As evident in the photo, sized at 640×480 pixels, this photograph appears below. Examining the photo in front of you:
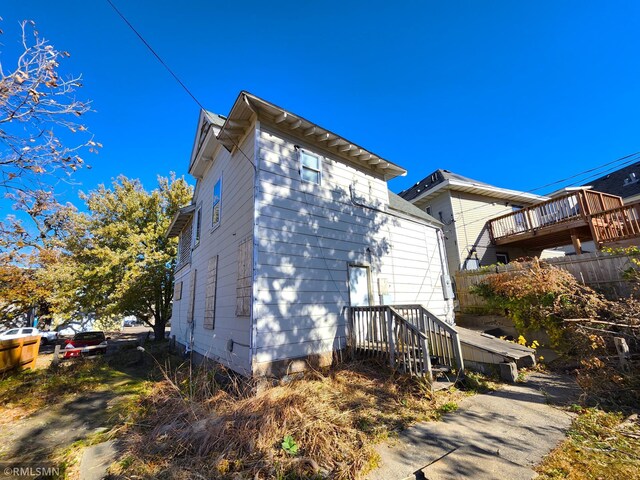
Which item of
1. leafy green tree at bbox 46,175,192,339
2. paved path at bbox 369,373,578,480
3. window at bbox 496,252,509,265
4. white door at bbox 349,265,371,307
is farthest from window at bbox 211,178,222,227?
window at bbox 496,252,509,265

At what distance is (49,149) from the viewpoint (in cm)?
446

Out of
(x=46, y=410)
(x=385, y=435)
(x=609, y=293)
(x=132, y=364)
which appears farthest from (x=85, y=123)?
(x=609, y=293)

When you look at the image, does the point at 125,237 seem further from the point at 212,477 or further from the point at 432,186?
the point at 432,186

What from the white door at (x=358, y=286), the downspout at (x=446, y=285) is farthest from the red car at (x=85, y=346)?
the downspout at (x=446, y=285)

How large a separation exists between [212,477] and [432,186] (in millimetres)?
17253

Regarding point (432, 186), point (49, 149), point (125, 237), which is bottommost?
point (49, 149)

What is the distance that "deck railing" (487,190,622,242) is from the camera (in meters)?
11.8

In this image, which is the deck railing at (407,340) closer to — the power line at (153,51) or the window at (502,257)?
the power line at (153,51)

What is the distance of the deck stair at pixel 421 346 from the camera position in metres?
5.28

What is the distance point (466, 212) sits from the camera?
1641 centimetres

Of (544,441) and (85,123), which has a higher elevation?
(85,123)

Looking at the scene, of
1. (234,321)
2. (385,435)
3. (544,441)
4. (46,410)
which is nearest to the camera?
(544,441)

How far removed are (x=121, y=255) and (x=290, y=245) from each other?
15412 millimetres

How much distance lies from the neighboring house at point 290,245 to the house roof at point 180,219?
267 centimetres
